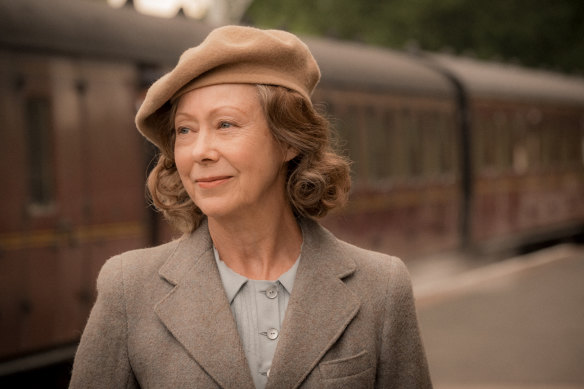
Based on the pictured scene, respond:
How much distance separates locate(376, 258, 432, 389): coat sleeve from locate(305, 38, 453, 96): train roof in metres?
8.46

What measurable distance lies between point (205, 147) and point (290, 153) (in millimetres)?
262

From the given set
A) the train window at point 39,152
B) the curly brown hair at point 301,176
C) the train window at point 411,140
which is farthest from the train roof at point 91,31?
the train window at point 411,140

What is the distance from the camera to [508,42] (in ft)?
123

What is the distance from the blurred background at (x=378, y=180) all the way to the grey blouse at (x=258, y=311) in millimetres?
600

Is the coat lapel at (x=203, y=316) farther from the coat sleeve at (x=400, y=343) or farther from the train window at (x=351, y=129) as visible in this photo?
the train window at (x=351, y=129)

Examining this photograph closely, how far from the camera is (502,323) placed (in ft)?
31.7

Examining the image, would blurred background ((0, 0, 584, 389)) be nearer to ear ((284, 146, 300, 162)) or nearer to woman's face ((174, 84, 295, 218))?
ear ((284, 146, 300, 162))

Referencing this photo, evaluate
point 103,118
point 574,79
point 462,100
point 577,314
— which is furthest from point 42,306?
point 574,79

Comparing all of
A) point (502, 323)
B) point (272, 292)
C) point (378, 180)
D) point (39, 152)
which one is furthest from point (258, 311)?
point (378, 180)

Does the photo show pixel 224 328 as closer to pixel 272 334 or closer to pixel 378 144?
pixel 272 334

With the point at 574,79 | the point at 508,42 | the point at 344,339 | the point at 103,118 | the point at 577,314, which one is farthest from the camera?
the point at 508,42

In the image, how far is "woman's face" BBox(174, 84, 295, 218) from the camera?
2055 millimetres

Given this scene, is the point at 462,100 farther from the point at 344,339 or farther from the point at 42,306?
the point at 344,339

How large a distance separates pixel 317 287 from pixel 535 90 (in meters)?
17.2
